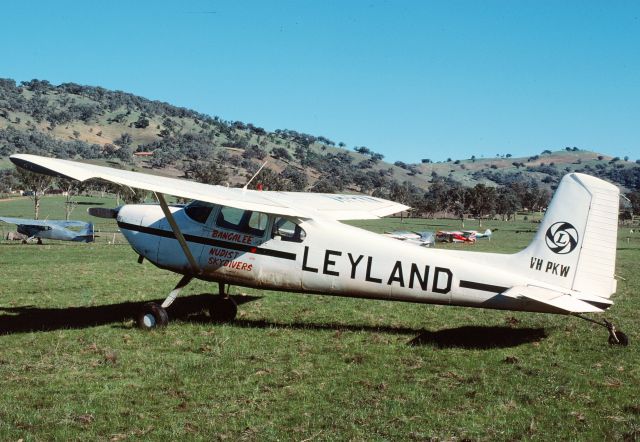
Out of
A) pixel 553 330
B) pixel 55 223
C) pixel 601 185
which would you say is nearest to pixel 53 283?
pixel 553 330

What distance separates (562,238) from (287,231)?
4440 mm

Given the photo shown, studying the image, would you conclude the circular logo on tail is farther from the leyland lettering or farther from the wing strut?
the wing strut

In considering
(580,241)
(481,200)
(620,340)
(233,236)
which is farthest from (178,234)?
(481,200)

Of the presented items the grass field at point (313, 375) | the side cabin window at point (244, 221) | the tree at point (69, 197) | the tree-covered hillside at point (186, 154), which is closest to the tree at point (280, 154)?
the tree-covered hillside at point (186, 154)

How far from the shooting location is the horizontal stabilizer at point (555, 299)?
7.91 meters

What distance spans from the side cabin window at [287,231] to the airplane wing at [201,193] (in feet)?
0.80

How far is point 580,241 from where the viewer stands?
874cm

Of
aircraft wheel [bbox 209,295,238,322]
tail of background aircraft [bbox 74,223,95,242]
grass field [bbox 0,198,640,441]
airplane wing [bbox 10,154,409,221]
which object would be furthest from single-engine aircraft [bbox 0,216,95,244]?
aircraft wheel [bbox 209,295,238,322]

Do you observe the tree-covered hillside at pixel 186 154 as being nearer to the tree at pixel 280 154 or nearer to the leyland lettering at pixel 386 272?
the tree at pixel 280 154

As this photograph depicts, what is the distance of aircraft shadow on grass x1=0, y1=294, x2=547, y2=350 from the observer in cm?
942

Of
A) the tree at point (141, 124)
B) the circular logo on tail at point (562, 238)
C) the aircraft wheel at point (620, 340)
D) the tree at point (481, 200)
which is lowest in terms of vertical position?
the aircraft wheel at point (620, 340)

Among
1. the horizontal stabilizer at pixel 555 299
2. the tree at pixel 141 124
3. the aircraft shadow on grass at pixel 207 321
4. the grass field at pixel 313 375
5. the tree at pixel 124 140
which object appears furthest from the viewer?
the tree at pixel 141 124

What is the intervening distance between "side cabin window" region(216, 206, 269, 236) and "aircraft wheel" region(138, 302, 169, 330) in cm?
183

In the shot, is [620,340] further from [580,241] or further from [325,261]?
[325,261]
